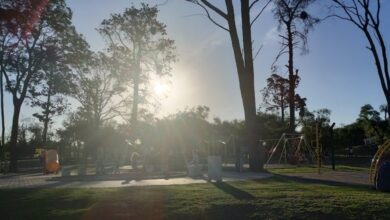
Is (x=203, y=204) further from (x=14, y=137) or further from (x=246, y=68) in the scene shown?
(x=14, y=137)

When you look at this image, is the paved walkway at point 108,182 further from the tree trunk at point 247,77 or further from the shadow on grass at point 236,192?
the tree trunk at point 247,77

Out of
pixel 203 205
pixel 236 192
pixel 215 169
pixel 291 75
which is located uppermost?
pixel 291 75

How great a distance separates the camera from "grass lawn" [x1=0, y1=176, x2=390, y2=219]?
1043cm

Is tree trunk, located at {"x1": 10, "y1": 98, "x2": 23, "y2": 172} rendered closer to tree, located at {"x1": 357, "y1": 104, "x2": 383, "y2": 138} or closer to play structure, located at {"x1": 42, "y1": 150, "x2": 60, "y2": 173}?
play structure, located at {"x1": 42, "y1": 150, "x2": 60, "y2": 173}

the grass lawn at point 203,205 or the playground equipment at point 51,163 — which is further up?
the playground equipment at point 51,163

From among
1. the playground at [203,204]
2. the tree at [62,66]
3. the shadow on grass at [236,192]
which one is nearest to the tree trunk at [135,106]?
the tree at [62,66]

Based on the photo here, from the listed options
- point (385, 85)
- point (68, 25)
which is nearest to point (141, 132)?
point (68, 25)

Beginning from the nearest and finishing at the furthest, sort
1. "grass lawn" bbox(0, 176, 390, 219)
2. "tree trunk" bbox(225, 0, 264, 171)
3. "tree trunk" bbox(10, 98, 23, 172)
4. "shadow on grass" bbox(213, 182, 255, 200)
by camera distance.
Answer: "grass lawn" bbox(0, 176, 390, 219), "shadow on grass" bbox(213, 182, 255, 200), "tree trunk" bbox(225, 0, 264, 171), "tree trunk" bbox(10, 98, 23, 172)

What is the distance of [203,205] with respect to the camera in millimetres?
11188

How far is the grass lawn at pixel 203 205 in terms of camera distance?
10430 mm

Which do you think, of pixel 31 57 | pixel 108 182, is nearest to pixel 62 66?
pixel 31 57

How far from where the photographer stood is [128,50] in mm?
47062

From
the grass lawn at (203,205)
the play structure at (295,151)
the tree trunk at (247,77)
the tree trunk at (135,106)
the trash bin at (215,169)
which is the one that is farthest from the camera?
the tree trunk at (135,106)

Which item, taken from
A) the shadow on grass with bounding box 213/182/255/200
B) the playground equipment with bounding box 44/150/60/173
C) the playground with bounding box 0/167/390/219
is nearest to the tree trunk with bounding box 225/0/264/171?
the shadow on grass with bounding box 213/182/255/200
